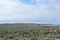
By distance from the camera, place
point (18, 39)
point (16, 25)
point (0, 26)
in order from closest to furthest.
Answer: point (18, 39) < point (0, 26) < point (16, 25)

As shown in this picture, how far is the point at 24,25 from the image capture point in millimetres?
163250

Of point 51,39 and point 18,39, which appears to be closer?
point 18,39

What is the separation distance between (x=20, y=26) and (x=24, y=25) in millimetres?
3157

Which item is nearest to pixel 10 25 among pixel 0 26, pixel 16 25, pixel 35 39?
pixel 16 25

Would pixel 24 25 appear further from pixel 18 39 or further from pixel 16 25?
pixel 18 39

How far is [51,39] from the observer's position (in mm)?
48188

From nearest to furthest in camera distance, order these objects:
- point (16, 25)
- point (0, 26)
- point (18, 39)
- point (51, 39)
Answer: point (18, 39) < point (51, 39) < point (0, 26) < point (16, 25)

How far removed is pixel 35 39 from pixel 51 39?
4109mm

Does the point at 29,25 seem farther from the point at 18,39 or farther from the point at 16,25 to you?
the point at 18,39

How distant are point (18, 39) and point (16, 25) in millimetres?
115001

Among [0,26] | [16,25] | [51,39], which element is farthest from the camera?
[16,25]

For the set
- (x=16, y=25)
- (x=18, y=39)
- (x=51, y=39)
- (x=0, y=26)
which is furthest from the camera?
(x=16, y=25)

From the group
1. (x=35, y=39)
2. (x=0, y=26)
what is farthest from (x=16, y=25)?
(x=35, y=39)

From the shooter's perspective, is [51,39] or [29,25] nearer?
[51,39]
